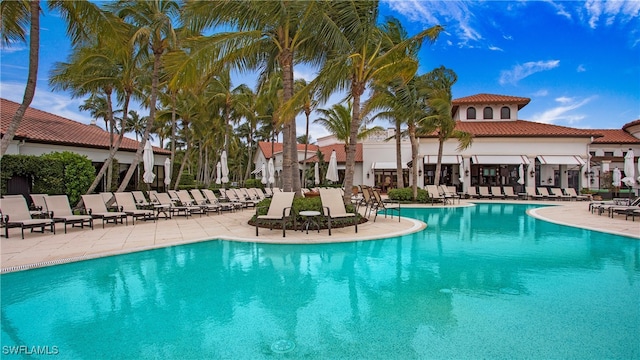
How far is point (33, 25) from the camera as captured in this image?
941cm

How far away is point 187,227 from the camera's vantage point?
1195cm

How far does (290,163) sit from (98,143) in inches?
617

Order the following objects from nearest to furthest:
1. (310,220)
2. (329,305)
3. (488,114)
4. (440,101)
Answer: (329,305)
(310,220)
(440,101)
(488,114)

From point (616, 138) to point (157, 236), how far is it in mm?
49094

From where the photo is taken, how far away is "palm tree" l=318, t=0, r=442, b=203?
11.5 m

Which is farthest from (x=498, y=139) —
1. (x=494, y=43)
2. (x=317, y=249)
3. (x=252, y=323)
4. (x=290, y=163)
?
(x=252, y=323)

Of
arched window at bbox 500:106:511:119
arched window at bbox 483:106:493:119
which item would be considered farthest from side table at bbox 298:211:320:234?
arched window at bbox 500:106:511:119

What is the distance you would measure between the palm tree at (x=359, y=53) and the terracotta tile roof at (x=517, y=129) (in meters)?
19.4

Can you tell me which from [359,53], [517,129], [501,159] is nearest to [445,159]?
[501,159]

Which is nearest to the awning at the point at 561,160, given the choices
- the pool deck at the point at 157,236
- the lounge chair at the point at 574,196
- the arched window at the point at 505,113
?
the lounge chair at the point at 574,196

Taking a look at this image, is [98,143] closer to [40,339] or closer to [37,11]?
[37,11]

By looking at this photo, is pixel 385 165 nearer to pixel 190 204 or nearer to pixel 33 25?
pixel 190 204

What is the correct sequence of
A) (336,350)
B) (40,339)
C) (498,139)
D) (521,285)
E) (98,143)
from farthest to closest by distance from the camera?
(498,139) → (98,143) → (521,285) → (40,339) → (336,350)

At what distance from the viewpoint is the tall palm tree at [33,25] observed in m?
9.46
